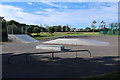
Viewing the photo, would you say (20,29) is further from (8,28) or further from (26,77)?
(26,77)

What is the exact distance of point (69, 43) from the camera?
2019 cm

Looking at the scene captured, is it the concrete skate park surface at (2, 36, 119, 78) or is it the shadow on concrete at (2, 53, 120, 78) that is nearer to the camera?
the shadow on concrete at (2, 53, 120, 78)

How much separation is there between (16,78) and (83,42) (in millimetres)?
15714

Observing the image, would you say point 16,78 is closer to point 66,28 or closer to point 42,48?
point 42,48

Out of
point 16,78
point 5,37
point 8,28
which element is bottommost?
point 16,78

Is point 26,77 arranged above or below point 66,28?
below

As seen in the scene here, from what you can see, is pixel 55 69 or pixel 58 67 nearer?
pixel 55 69

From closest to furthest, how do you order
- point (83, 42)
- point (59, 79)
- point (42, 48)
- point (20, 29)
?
1. point (59, 79)
2. point (42, 48)
3. point (83, 42)
4. point (20, 29)

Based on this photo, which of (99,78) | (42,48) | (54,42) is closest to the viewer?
(99,78)

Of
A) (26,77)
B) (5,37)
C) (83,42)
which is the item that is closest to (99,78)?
(26,77)

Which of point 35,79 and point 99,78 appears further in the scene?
point 35,79

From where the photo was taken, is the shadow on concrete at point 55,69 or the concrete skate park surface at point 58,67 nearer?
the shadow on concrete at point 55,69

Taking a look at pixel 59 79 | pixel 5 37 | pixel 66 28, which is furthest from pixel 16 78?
pixel 66 28

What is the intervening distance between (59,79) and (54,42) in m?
16.7
